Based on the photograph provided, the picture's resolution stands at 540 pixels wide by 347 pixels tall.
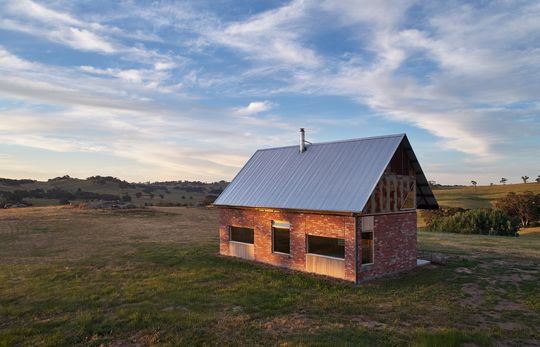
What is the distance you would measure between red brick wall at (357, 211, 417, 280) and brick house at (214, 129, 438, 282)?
0.05 m

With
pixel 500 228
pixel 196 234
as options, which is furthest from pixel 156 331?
pixel 500 228

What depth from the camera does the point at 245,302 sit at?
14086 mm

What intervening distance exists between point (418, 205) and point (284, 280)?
9.53 meters

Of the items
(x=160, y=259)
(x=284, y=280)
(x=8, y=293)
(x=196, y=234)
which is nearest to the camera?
(x=8, y=293)

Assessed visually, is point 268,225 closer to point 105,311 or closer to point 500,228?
point 105,311

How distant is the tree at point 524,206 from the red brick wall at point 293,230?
57117mm

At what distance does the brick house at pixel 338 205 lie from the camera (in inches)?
679

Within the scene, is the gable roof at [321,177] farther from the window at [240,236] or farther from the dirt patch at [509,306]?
the dirt patch at [509,306]

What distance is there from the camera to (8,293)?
15789 mm

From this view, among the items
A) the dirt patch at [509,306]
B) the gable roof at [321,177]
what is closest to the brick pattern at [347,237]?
the gable roof at [321,177]

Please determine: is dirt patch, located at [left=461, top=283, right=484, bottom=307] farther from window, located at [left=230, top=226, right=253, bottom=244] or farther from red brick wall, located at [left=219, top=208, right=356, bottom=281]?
window, located at [left=230, top=226, right=253, bottom=244]

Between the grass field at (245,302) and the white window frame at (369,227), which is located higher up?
the white window frame at (369,227)

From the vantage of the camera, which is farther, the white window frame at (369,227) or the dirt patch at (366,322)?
the white window frame at (369,227)

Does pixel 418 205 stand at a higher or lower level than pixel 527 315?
higher
